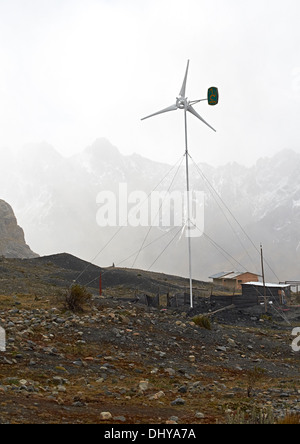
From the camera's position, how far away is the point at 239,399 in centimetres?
1020

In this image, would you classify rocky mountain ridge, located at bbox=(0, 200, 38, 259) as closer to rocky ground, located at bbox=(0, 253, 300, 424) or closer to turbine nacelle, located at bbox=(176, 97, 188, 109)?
turbine nacelle, located at bbox=(176, 97, 188, 109)

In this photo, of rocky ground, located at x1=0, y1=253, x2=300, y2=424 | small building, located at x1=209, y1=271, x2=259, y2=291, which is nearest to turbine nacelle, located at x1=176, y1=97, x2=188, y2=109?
rocky ground, located at x1=0, y1=253, x2=300, y2=424

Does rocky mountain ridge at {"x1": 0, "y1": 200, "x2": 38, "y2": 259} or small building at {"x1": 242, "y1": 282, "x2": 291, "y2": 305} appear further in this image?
rocky mountain ridge at {"x1": 0, "y1": 200, "x2": 38, "y2": 259}

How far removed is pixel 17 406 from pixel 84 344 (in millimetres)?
6764

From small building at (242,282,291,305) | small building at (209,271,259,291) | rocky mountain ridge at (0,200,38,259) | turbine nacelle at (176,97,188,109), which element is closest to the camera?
turbine nacelle at (176,97,188,109)

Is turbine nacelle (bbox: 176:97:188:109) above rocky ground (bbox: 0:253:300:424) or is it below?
above

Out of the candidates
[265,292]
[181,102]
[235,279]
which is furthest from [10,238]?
[181,102]

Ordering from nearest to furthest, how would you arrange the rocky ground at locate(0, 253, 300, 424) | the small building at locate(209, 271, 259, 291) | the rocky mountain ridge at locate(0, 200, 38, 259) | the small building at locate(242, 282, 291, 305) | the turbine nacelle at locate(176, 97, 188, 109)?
the rocky ground at locate(0, 253, 300, 424)
the turbine nacelle at locate(176, 97, 188, 109)
the small building at locate(242, 282, 291, 305)
the small building at locate(209, 271, 259, 291)
the rocky mountain ridge at locate(0, 200, 38, 259)

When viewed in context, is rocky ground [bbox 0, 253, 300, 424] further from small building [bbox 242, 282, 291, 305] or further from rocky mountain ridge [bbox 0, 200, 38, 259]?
rocky mountain ridge [bbox 0, 200, 38, 259]

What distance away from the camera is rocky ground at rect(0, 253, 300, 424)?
822cm

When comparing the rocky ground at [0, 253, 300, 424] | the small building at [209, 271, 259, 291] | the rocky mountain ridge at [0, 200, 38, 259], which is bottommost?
the rocky ground at [0, 253, 300, 424]

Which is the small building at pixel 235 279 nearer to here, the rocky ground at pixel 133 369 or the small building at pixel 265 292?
the small building at pixel 265 292

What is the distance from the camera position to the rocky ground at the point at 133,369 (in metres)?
8.22

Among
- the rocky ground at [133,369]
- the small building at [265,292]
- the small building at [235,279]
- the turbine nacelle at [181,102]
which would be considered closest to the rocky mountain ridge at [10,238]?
the small building at [235,279]
